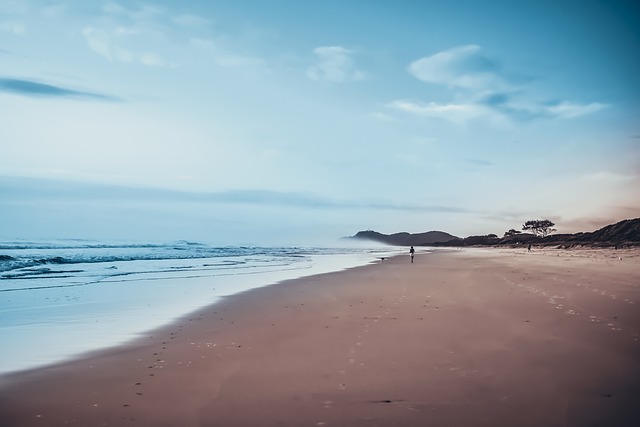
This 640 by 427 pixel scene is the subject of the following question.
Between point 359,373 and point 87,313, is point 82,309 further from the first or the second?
point 359,373

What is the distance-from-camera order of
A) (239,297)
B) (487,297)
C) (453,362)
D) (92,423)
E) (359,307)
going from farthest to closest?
(239,297) → (487,297) → (359,307) → (453,362) → (92,423)

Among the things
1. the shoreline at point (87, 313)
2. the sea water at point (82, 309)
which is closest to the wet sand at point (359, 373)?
the shoreline at point (87, 313)

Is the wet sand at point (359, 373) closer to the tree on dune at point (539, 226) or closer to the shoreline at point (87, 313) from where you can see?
the shoreline at point (87, 313)

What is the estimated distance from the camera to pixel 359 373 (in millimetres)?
6238

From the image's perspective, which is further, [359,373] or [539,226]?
[539,226]

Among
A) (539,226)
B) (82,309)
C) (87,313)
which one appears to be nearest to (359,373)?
(87,313)

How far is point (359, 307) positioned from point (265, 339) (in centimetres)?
424

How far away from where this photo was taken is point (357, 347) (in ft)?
25.3

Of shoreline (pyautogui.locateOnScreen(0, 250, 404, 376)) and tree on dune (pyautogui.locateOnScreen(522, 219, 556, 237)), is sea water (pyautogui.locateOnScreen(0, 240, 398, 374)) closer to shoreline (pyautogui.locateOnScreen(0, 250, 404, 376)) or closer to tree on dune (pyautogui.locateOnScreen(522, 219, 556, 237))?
shoreline (pyautogui.locateOnScreen(0, 250, 404, 376))

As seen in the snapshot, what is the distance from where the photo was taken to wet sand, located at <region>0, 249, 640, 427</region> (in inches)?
189

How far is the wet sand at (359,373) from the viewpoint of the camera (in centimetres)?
480

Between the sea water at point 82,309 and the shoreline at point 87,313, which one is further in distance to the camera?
the sea water at point 82,309

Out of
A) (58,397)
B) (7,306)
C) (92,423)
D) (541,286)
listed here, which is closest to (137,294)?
(7,306)

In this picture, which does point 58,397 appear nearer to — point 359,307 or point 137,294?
point 359,307
